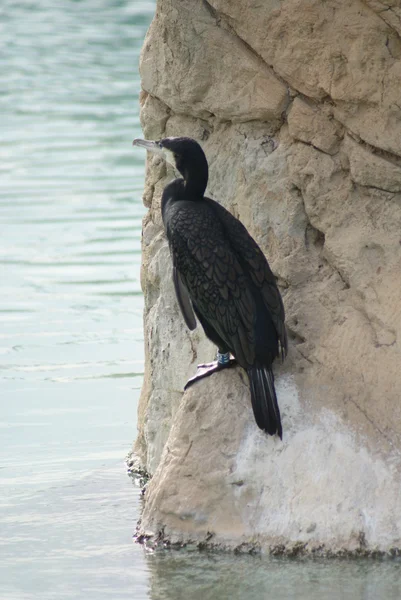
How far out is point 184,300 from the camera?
5.91 m

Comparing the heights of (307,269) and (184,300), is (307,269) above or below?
above

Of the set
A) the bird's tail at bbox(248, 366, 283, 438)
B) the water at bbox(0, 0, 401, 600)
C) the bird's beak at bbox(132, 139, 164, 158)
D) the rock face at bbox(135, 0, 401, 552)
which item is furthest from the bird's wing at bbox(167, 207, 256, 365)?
the water at bbox(0, 0, 401, 600)

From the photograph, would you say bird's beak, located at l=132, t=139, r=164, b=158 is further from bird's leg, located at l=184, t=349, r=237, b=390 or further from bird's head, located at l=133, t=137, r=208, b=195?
bird's leg, located at l=184, t=349, r=237, b=390

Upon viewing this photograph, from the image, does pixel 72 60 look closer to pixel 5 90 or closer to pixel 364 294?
pixel 5 90

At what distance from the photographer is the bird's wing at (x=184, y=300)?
19.3 ft

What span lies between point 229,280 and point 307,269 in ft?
1.19

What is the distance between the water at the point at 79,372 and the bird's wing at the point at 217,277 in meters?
0.88

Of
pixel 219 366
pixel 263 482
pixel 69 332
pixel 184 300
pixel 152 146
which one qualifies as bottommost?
pixel 69 332

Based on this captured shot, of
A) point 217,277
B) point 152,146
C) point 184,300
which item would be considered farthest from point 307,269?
point 152,146

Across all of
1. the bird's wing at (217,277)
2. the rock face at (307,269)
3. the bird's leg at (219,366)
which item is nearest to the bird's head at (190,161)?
the bird's wing at (217,277)

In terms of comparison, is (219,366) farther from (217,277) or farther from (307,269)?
(307,269)

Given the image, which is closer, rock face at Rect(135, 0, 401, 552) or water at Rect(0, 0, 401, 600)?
water at Rect(0, 0, 401, 600)

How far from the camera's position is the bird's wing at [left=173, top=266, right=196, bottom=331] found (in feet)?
19.3

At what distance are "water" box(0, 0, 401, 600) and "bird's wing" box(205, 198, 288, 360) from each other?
36.0 inches
